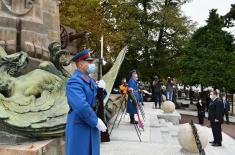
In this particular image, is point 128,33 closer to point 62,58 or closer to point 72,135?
point 62,58

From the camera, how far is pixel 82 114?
447 centimetres

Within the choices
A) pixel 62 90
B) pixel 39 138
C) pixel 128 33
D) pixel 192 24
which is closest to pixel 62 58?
pixel 62 90

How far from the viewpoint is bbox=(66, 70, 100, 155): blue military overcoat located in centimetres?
448

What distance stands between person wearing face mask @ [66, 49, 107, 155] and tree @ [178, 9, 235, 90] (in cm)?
2697

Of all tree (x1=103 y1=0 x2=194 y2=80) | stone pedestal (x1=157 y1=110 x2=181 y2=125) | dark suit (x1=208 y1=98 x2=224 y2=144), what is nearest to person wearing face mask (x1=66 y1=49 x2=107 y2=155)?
dark suit (x1=208 y1=98 x2=224 y2=144)

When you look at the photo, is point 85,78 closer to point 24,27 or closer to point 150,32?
point 24,27

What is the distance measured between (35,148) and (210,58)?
28.2 metres

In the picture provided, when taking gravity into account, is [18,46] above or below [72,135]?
above

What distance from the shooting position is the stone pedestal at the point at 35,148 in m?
5.14

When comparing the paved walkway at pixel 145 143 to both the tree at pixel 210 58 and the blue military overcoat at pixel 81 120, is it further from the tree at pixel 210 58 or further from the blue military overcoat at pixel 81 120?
the tree at pixel 210 58

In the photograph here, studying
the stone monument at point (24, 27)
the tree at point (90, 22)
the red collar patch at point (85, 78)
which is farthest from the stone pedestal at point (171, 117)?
the red collar patch at point (85, 78)

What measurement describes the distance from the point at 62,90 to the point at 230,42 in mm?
29399

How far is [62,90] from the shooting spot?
22.1 feet

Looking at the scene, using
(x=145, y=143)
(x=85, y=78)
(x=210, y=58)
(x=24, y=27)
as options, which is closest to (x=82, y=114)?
(x=85, y=78)
